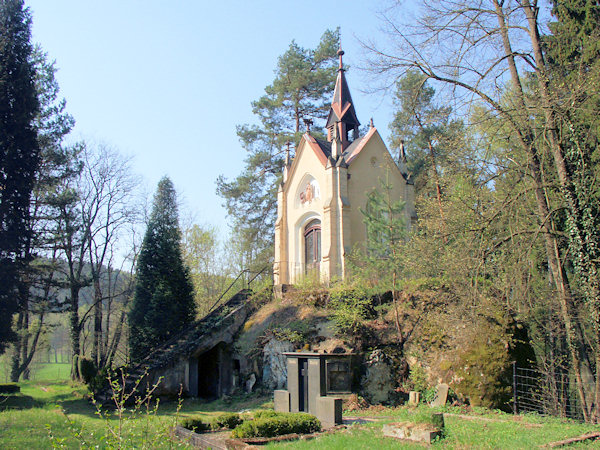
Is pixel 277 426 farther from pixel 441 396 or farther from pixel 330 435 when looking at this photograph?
pixel 441 396

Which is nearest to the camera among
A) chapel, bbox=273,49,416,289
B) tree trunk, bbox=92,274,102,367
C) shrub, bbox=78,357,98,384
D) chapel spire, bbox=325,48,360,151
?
shrub, bbox=78,357,98,384

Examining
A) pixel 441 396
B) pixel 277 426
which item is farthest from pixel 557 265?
pixel 277 426

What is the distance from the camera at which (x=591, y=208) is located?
11164 mm

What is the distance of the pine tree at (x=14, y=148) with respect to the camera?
59.7ft

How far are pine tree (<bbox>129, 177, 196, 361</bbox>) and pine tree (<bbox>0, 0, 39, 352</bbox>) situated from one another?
16.0ft

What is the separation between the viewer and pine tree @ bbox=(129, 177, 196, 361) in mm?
20906

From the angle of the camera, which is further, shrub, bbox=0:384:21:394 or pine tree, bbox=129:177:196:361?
pine tree, bbox=129:177:196:361

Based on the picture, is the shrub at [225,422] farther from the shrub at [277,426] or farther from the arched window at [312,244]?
the arched window at [312,244]

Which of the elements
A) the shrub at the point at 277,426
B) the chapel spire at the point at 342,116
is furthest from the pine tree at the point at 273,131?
the shrub at the point at 277,426

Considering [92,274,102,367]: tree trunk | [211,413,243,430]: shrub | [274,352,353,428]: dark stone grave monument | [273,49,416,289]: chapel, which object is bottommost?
[211,413,243,430]: shrub

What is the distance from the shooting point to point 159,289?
70.1ft

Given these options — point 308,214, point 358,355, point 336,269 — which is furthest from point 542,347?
point 308,214

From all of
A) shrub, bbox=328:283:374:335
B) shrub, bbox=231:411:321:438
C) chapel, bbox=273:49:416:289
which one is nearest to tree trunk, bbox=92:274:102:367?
chapel, bbox=273:49:416:289

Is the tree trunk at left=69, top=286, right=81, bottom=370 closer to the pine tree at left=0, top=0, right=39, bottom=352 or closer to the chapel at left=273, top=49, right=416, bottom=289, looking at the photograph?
the pine tree at left=0, top=0, right=39, bottom=352
